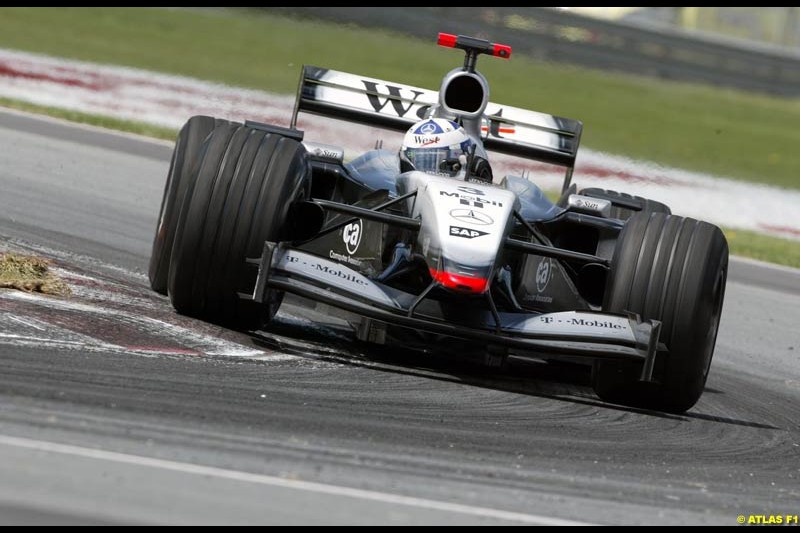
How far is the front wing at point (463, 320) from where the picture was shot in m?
7.13

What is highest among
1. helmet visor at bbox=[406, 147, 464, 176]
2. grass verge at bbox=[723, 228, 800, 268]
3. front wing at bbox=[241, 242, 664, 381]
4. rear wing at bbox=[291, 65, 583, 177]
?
rear wing at bbox=[291, 65, 583, 177]

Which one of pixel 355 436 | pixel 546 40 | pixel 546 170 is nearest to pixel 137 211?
pixel 355 436

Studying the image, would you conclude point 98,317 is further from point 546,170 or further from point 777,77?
point 777,77

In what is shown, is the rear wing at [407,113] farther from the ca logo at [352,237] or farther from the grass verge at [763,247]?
the grass verge at [763,247]

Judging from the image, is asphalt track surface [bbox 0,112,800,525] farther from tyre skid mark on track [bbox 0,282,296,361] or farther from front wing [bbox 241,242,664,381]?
front wing [bbox 241,242,664,381]

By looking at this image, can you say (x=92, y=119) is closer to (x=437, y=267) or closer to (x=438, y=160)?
(x=438, y=160)

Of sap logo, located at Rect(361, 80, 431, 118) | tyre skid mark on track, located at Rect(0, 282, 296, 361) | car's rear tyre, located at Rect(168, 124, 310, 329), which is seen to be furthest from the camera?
sap logo, located at Rect(361, 80, 431, 118)

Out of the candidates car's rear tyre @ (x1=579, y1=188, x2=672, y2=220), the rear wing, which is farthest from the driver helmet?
car's rear tyre @ (x1=579, y1=188, x2=672, y2=220)

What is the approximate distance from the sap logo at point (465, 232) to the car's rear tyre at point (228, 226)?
0.97 meters

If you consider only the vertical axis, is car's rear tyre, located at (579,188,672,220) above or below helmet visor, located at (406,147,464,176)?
below

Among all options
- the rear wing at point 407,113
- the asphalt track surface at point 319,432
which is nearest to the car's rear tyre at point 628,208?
the rear wing at point 407,113

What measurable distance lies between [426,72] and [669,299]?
68.9ft

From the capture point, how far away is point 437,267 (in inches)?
285

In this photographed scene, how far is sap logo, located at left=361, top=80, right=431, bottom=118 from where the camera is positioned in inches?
405
